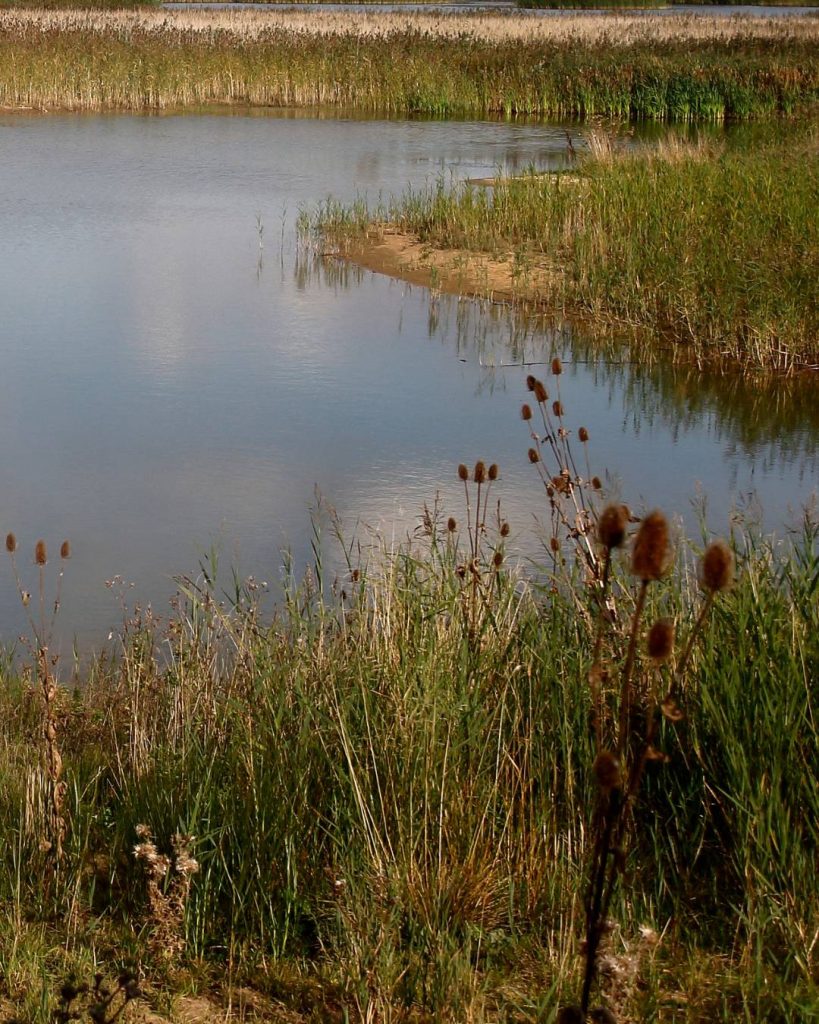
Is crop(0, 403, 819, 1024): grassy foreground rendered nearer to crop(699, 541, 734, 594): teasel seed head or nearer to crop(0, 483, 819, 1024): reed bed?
crop(0, 483, 819, 1024): reed bed

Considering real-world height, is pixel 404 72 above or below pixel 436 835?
above

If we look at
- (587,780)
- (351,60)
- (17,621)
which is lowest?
(17,621)

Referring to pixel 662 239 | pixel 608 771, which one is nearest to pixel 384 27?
pixel 662 239

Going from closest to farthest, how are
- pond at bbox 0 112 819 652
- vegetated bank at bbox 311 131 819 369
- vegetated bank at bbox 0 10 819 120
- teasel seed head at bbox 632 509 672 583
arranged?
teasel seed head at bbox 632 509 672 583, pond at bbox 0 112 819 652, vegetated bank at bbox 311 131 819 369, vegetated bank at bbox 0 10 819 120

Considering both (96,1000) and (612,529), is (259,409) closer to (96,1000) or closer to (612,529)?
(96,1000)

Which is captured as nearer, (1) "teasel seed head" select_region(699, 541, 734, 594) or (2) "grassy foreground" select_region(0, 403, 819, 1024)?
(1) "teasel seed head" select_region(699, 541, 734, 594)

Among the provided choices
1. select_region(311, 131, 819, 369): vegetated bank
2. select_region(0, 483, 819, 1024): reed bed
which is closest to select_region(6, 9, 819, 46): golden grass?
select_region(311, 131, 819, 369): vegetated bank

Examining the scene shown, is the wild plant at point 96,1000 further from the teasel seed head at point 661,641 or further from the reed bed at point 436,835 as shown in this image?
the teasel seed head at point 661,641

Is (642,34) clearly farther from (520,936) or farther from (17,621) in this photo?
(520,936)

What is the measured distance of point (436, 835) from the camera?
9.07ft

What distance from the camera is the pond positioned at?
583 centimetres

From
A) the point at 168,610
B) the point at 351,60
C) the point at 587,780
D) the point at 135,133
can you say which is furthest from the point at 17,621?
the point at 351,60

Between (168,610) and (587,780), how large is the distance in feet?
8.12

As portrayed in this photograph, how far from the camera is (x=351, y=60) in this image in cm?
2467
